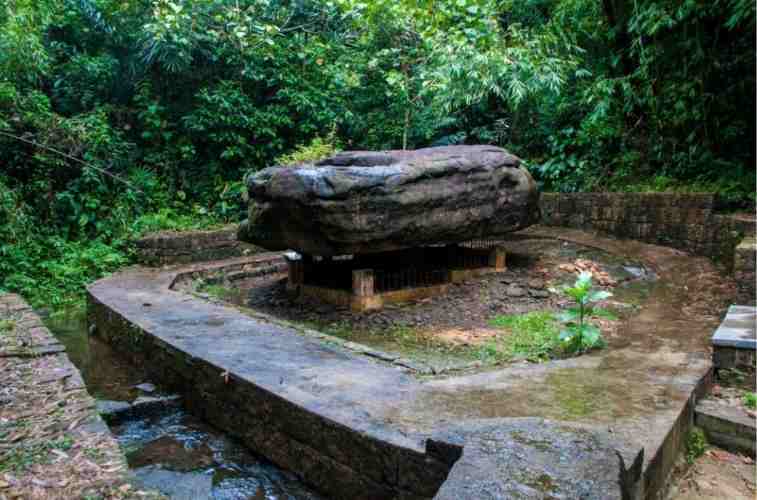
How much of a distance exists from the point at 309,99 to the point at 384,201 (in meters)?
5.81

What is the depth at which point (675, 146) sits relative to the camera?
8.29 metres

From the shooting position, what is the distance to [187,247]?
27.6 ft

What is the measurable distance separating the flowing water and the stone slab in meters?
2.60

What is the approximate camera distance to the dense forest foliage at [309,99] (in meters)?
7.70

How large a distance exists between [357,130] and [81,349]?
7188 mm

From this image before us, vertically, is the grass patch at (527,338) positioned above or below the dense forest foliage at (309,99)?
below

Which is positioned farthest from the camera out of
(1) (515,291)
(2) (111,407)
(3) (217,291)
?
(3) (217,291)

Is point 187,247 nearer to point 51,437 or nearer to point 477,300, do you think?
point 477,300

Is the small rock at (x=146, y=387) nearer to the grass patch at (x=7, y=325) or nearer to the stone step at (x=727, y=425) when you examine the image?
the grass patch at (x=7, y=325)

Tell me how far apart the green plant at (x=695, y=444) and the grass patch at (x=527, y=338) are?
3.73 feet

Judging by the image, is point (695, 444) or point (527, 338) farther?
point (527, 338)

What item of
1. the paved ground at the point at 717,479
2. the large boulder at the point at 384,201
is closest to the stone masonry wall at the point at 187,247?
the large boulder at the point at 384,201

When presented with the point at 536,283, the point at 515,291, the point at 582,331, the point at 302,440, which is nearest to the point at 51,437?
the point at 302,440

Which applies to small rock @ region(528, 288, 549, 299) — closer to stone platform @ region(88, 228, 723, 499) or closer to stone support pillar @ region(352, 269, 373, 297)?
stone platform @ region(88, 228, 723, 499)
